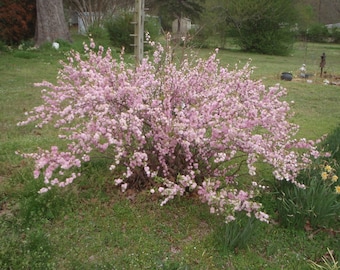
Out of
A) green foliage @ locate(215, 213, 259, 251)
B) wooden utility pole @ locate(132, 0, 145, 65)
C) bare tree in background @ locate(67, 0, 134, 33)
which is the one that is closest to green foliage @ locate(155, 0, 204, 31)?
bare tree in background @ locate(67, 0, 134, 33)

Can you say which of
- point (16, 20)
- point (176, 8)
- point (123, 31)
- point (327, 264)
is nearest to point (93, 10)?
point (176, 8)

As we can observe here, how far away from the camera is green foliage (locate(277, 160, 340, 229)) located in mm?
3307

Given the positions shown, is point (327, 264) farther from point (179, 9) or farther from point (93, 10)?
point (179, 9)

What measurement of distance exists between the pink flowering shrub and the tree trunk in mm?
11336

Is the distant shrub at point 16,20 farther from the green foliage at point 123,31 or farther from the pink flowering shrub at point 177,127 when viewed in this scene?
the pink flowering shrub at point 177,127

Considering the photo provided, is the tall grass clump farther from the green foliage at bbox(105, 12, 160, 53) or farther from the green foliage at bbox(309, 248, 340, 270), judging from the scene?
the green foliage at bbox(105, 12, 160, 53)

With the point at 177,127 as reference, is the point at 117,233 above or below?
below

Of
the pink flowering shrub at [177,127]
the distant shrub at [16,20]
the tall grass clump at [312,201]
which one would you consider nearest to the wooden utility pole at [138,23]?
the pink flowering shrub at [177,127]

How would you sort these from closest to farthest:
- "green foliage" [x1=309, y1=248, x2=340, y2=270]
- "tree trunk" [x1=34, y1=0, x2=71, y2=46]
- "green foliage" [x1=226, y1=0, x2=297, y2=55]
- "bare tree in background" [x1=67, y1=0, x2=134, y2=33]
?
"green foliage" [x1=309, y1=248, x2=340, y2=270]
"tree trunk" [x1=34, y1=0, x2=71, y2=46]
"bare tree in background" [x1=67, y1=0, x2=134, y2=33]
"green foliage" [x1=226, y1=0, x2=297, y2=55]

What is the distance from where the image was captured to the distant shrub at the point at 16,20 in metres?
14.2

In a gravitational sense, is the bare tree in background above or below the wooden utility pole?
above

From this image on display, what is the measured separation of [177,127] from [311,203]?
133 cm

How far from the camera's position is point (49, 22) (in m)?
14.2

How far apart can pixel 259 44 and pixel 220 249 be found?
944 inches
